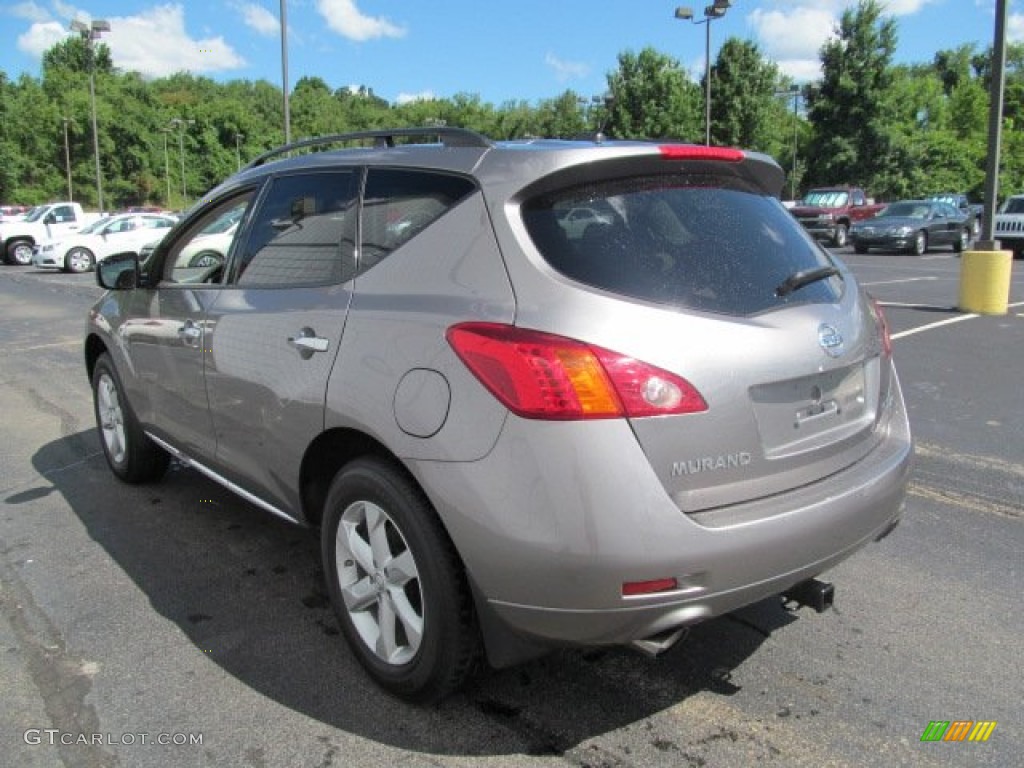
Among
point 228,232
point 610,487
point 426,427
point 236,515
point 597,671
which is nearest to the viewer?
point 610,487

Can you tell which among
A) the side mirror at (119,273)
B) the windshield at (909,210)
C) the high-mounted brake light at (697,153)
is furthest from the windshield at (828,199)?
the high-mounted brake light at (697,153)

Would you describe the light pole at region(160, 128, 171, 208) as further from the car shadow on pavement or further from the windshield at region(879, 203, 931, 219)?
the car shadow on pavement

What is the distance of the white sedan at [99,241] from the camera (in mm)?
24078

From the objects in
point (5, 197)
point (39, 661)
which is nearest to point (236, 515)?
point (39, 661)

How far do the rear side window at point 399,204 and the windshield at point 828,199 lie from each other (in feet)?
93.1

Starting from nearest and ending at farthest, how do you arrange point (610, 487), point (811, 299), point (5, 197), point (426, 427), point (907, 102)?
point (610, 487)
point (426, 427)
point (811, 299)
point (907, 102)
point (5, 197)

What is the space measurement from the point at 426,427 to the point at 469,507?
27 centimetres

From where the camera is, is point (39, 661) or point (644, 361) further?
point (39, 661)

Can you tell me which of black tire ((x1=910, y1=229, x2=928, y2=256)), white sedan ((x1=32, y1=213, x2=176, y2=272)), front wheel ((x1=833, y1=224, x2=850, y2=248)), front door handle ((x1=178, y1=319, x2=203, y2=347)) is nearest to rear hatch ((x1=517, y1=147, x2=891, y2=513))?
front door handle ((x1=178, y1=319, x2=203, y2=347))

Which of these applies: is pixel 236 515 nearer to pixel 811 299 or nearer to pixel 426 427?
pixel 426 427

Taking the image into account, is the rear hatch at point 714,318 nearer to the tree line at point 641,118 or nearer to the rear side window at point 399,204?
the rear side window at point 399,204

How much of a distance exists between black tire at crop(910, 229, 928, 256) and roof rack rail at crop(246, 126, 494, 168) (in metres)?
24.6

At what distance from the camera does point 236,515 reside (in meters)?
4.48

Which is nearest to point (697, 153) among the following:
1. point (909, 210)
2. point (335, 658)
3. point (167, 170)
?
point (335, 658)
